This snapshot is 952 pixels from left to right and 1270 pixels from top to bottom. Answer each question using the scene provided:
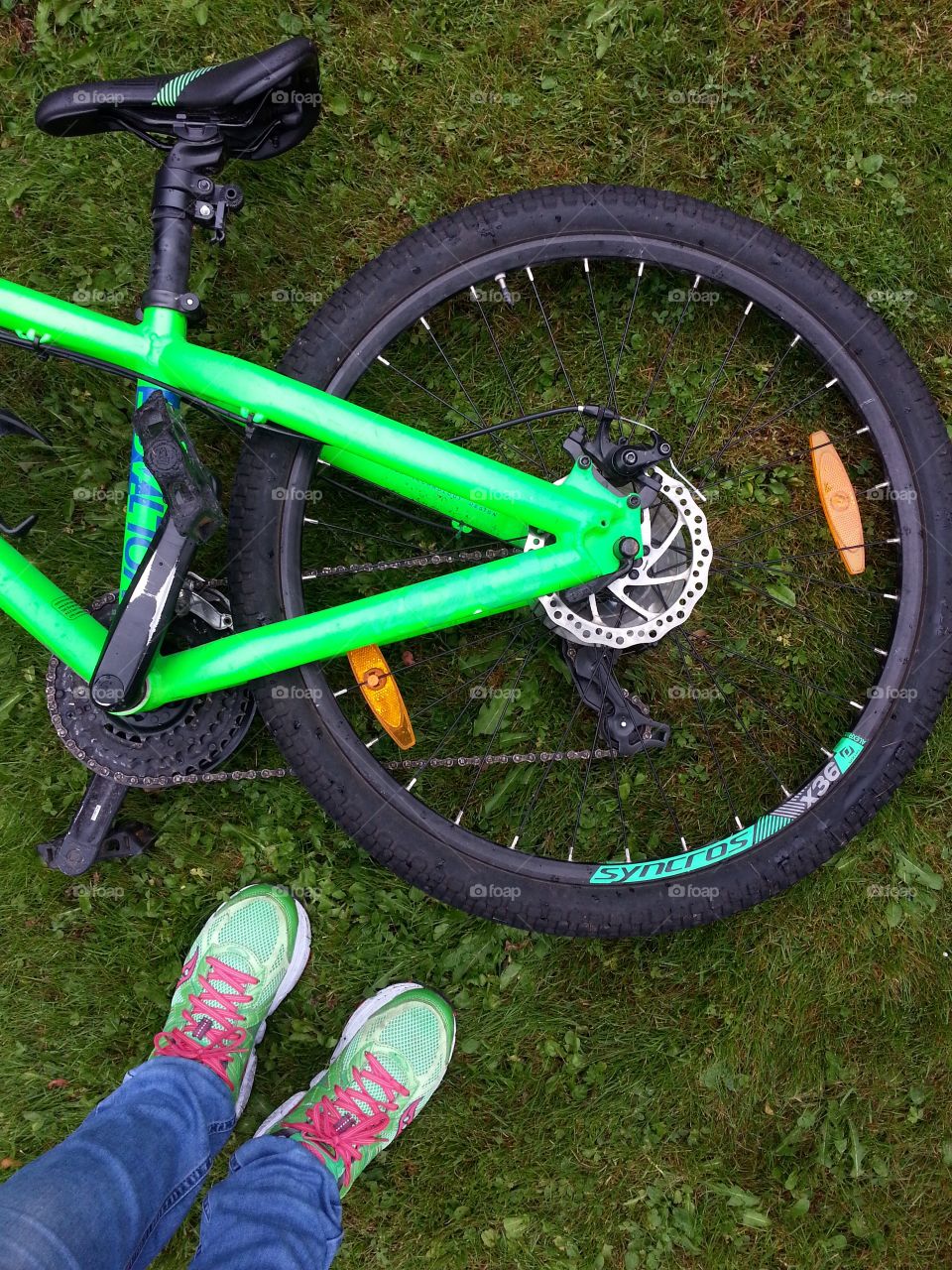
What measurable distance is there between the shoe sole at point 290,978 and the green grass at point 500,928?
0.16ft

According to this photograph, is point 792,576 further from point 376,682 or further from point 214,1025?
point 214,1025

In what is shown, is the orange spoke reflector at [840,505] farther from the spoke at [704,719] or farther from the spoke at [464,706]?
the spoke at [464,706]

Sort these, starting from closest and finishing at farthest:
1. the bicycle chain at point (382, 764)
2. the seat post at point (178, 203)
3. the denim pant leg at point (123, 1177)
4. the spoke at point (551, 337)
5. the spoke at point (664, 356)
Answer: the denim pant leg at point (123, 1177)
the seat post at point (178, 203)
the bicycle chain at point (382, 764)
the spoke at point (551, 337)
the spoke at point (664, 356)

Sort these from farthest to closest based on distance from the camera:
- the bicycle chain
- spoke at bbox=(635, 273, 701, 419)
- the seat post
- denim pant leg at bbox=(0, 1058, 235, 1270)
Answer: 1. spoke at bbox=(635, 273, 701, 419)
2. the bicycle chain
3. the seat post
4. denim pant leg at bbox=(0, 1058, 235, 1270)

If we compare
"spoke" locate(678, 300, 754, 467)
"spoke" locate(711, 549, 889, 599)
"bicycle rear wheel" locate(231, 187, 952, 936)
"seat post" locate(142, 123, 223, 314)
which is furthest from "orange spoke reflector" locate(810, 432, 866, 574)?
"seat post" locate(142, 123, 223, 314)

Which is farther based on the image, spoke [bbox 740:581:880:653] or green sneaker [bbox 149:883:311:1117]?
spoke [bbox 740:581:880:653]

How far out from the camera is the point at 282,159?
268 cm

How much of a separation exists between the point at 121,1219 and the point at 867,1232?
2264mm

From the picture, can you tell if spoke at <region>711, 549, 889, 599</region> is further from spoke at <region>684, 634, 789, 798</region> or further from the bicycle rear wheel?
spoke at <region>684, 634, 789, 798</region>

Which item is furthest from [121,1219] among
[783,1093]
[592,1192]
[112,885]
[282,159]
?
[282,159]

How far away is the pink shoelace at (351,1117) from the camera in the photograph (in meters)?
2.44

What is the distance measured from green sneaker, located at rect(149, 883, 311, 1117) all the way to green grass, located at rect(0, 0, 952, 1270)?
8 centimetres

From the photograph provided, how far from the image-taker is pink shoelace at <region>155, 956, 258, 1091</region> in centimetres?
248

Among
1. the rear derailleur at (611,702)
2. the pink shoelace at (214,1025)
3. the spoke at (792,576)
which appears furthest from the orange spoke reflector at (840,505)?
the pink shoelace at (214,1025)
